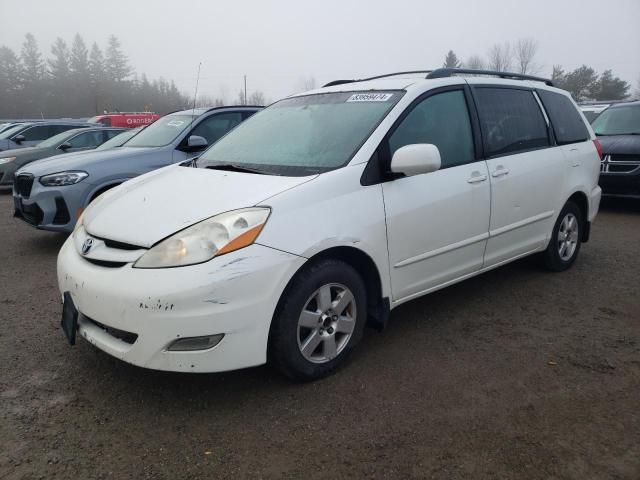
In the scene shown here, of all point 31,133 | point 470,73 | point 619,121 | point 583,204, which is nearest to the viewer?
point 470,73

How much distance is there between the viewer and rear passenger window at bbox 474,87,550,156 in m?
3.72

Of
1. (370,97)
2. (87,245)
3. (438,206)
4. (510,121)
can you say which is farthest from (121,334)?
(510,121)

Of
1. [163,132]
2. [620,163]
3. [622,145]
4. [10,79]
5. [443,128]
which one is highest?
[10,79]

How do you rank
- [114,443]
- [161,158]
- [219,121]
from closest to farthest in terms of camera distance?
[114,443] → [161,158] → [219,121]

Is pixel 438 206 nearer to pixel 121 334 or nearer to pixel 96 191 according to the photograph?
pixel 121 334

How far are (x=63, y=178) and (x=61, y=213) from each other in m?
0.39

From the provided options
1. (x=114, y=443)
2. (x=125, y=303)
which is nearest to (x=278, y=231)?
(x=125, y=303)

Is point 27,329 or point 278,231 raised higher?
point 278,231

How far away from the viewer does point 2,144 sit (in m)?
12.3

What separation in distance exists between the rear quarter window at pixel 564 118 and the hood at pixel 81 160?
428cm

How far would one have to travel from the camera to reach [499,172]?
3.66 metres

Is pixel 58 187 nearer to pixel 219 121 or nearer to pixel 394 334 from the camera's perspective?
pixel 219 121

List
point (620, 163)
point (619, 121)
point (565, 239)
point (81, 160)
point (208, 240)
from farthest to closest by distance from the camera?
point (619, 121) < point (620, 163) < point (81, 160) < point (565, 239) < point (208, 240)

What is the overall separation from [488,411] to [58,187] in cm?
488
